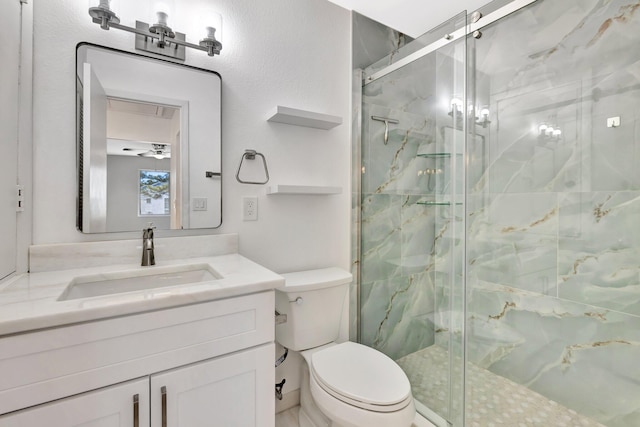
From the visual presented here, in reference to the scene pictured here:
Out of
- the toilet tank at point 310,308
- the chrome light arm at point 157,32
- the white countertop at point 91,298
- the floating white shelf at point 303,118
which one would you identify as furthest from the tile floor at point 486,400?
the chrome light arm at point 157,32

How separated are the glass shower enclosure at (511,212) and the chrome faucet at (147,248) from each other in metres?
1.20

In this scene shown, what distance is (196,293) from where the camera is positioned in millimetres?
910

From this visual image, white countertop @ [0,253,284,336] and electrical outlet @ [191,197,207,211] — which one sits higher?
electrical outlet @ [191,197,207,211]

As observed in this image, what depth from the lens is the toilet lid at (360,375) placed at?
3.77 feet

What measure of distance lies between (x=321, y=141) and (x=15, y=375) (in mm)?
1529

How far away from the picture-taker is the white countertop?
731mm

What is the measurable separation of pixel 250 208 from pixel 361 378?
93cm

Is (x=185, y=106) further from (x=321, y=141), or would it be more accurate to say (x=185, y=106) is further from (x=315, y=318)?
(x=315, y=318)

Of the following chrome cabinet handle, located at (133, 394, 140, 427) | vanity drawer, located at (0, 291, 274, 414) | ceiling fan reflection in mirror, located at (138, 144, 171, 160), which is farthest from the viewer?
ceiling fan reflection in mirror, located at (138, 144, 171, 160)

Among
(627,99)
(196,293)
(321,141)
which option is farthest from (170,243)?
(627,99)

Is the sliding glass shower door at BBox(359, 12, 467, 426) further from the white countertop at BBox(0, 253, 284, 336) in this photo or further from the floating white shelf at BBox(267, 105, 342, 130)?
the white countertop at BBox(0, 253, 284, 336)

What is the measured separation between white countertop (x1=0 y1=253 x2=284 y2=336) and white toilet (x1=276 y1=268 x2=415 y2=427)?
405 mm

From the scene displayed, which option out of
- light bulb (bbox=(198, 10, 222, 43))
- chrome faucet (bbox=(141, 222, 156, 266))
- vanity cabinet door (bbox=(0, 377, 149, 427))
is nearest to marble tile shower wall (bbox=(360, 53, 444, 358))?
light bulb (bbox=(198, 10, 222, 43))

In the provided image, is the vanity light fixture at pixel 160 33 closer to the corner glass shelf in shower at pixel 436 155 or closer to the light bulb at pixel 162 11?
the light bulb at pixel 162 11
